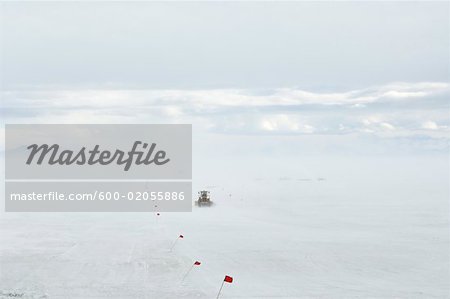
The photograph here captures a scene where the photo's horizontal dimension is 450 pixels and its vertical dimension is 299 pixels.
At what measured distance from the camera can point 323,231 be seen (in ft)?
188

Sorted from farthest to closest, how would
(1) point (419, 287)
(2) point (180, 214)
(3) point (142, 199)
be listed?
(3) point (142, 199) < (2) point (180, 214) < (1) point (419, 287)

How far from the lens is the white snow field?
34.3 m

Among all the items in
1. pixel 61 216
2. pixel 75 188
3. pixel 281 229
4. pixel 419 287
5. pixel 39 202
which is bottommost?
pixel 419 287

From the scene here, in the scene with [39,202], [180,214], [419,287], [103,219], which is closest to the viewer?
[419,287]

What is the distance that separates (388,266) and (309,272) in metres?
6.96

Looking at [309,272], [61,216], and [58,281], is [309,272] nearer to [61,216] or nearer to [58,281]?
[58,281]

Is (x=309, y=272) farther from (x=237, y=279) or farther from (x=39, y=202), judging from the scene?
(x=39, y=202)

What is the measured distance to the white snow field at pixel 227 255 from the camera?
34344 mm

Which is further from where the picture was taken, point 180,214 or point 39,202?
point 39,202

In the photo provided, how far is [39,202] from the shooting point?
294 ft

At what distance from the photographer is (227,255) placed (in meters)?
44.2

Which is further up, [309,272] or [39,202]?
[39,202]

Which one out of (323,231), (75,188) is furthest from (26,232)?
(75,188)

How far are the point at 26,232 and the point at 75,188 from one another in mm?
63991
